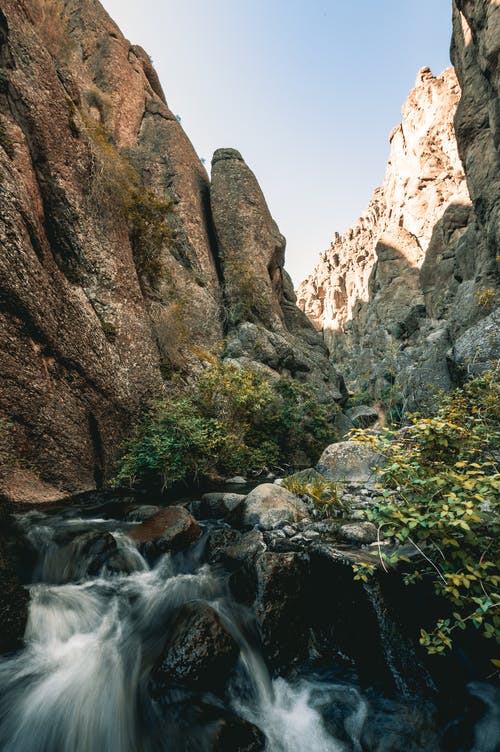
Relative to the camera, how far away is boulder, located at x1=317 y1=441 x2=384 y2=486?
1106 centimetres

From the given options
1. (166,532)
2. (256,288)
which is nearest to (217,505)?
(166,532)

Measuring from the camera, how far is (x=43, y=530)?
21.2 ft

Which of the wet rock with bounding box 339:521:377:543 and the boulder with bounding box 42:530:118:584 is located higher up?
the boulder with bounding box 42:530:118:584

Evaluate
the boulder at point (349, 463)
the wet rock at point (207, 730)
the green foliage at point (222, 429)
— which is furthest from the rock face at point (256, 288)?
the wet rock at point (207, 730)

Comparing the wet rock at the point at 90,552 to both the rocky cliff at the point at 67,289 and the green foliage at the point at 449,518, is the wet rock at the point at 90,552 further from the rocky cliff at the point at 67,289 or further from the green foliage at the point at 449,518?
the green foliage at the point at 449,518

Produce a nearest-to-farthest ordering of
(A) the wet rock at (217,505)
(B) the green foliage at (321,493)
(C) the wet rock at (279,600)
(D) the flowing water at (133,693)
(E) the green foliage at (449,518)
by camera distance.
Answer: (E) the green foliage at (449,518) → (D) the flowing water at (133,693) → (C) the wet rock at (279,600) → (B) the green foliage at (321,493) → (A) the wet rock at (217,505)

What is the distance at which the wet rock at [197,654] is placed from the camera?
3.79 m

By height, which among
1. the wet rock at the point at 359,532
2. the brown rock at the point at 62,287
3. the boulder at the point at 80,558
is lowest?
the wet rock at the point at 359,532

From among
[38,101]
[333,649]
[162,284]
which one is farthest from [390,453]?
[162,284]

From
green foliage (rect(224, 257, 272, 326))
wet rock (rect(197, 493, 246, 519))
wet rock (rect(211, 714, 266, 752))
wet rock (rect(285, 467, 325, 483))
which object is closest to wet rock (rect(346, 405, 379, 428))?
green foliage (rect(224, 257, 272, 326))

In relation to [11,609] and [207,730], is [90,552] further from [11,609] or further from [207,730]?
[207,730]

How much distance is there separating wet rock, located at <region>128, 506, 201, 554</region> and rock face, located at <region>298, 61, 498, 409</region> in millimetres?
10445

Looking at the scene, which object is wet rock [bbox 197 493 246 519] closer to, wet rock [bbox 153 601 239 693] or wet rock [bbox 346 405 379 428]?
wet rock [bbox 153 601 239 693]

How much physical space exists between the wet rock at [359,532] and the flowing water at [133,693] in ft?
6.58
